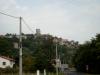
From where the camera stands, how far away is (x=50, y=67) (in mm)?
89875

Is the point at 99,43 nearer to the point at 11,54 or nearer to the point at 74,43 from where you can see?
the point at 11,54

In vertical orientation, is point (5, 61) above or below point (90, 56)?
below

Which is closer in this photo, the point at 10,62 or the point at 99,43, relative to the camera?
the point at 99,43

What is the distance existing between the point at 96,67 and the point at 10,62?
2853cm

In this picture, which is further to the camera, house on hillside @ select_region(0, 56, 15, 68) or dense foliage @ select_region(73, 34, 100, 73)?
dense foliage @ select_region(73, 34, 100, 73)

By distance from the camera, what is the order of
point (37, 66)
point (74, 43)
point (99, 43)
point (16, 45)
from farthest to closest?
1. point (74, 43)
2. point (99, 43)
3. point (37, 66)
4. point (16, 45)

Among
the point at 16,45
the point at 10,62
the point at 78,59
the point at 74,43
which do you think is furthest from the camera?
the point at 74,43

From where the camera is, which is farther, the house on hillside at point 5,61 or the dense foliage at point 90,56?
the dense foliage at point 90,56

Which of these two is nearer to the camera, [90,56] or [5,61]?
[5,61]

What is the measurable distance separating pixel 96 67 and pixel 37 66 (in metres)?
30.5

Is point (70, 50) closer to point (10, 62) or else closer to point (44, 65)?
point (10, 62)

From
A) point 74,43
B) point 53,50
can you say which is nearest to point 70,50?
point 74,43

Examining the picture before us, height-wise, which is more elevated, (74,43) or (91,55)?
(74,43)

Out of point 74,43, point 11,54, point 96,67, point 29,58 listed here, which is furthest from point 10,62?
point 74,43
